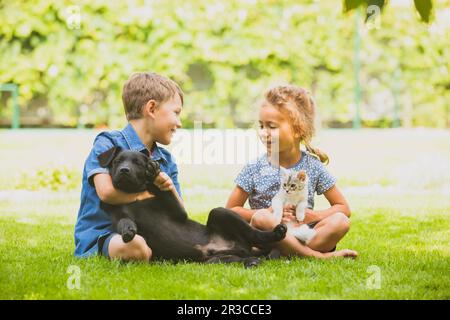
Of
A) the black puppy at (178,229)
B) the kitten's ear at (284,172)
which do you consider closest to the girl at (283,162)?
the kitten's ear at (284,172)

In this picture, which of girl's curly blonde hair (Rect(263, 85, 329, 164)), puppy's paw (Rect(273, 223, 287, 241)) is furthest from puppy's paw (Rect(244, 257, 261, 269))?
girl's curly blonde hair (Rect(263, 85, 329, 164))

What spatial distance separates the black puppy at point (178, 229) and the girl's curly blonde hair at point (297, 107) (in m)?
0.71

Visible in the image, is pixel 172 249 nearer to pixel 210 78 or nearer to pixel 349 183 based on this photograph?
pixel 349 183

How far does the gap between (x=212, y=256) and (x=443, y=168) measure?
4999 mm

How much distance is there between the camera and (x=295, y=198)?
344cm

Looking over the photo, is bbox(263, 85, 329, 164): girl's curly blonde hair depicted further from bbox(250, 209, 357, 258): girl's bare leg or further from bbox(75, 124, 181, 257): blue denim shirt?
bbox(75, 124, 181, 257): blue denim shirt

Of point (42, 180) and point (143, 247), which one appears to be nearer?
point (143, 247)

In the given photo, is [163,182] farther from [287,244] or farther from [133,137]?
[287,244]

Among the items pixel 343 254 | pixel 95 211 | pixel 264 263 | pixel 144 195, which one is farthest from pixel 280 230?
pixel 95 211

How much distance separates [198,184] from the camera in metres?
7.52

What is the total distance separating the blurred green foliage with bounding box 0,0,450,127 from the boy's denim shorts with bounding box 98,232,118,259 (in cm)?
940

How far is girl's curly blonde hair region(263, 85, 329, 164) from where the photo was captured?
365 cm

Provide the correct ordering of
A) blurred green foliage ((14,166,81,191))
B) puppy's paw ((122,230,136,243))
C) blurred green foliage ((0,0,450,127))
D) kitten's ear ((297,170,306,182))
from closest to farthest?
puppy's paw ((122,230,136,243)) < kitten's ear ((297,170,306,182)) < blurred green foliage ((14,166,81,191)) < blurred green foliage ((0,0,450,127))

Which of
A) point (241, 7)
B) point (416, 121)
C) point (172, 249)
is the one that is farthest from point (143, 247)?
point (416, 121)
